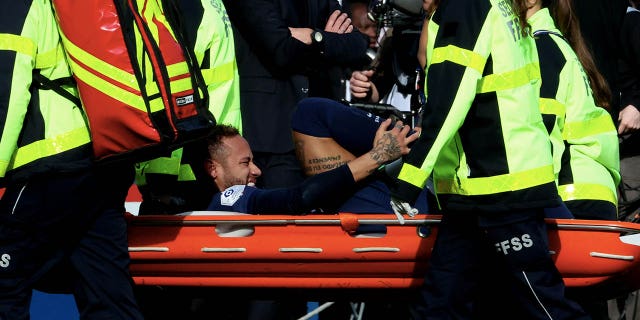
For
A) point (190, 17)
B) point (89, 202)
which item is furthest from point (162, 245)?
point (190, 17)

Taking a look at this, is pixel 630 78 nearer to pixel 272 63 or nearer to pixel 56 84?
pixel 272 63

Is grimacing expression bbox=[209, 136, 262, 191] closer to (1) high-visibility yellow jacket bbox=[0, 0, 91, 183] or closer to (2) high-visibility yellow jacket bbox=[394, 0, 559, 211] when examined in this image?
(1) high-visibility yellow jacket bbox=[0, 0, 91, 183]

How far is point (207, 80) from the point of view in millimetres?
5402

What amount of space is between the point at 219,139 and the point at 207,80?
294 mm

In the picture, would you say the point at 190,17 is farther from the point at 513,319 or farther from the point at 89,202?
the point at 513,319

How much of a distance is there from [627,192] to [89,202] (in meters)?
3.09

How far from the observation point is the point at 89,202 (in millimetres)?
4738

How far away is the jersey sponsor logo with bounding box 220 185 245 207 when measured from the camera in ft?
17.8

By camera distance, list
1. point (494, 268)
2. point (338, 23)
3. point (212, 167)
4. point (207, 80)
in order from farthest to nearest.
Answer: point (338, 23), point (212, 167), point (207, 80), point (494, 268)

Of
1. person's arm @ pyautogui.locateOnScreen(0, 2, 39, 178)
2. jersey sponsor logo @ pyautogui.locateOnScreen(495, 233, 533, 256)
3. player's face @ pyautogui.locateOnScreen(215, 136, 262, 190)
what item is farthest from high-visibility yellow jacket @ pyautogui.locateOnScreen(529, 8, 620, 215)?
person's arm @ pyautogui.locateOnScreen(0, 2, 39, 178)

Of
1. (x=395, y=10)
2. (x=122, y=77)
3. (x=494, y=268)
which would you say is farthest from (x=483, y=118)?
(x=395, y=10)

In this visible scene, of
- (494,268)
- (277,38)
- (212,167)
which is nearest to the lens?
(494,268)

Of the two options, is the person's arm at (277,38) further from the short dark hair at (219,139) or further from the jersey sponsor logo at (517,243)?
the jersey sponsor logo at (517,243)

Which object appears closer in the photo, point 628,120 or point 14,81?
point 14,81
